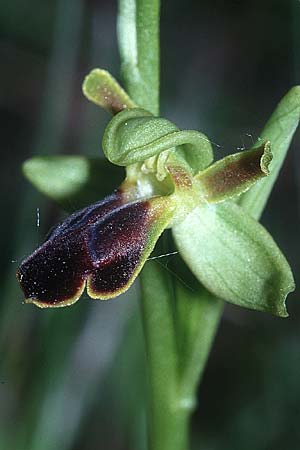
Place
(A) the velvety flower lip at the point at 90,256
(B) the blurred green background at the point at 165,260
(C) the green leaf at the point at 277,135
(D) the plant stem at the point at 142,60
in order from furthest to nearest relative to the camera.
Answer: (B) the blurred green background at the point at 165,260 < (D) the plant stem at the point at 142,60 < (C) the green leaf at the point at 277,135 < (A) the velvety flower lip at the point at 90,256

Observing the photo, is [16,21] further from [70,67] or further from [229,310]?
[229,310]

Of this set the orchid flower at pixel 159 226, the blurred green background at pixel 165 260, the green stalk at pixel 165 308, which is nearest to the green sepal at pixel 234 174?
the orchid flower at pixel 159 226

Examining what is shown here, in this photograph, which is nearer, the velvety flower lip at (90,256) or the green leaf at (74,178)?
the velvety flower lip at (90,256)

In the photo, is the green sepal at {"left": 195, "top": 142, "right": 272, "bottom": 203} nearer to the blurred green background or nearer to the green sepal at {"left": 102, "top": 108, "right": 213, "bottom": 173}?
the green sepal at {"left": 102, "top": 108, "right": 213, "bottom": 173}

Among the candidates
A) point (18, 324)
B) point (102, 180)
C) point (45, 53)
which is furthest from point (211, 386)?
point (45, 53)

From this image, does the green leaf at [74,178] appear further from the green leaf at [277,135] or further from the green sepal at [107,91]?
the green leaf at [277,135]
